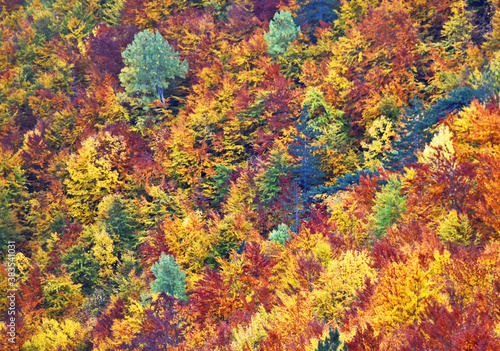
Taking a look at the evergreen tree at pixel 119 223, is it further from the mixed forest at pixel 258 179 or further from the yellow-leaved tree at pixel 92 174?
the yellow-leaved tree at pixel 92 174

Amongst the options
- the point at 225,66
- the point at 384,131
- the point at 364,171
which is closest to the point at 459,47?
the point at 384,131

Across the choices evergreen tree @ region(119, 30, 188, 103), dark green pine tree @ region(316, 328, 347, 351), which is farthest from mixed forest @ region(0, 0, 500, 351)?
evergreen tree @ region(119, 30, 188, 103)

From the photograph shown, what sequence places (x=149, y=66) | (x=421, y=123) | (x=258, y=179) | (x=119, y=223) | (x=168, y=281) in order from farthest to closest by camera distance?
(x=149, y=66) < (x=119, y=223) < (x=258, y=179) < (x=421, y=123) < (x=168, y=281)

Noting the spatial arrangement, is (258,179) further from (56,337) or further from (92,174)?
(56,337)

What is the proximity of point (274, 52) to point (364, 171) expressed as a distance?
1925 cm

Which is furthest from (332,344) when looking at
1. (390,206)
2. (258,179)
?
(258,179)

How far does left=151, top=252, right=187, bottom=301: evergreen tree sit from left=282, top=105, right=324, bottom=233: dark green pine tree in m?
8.18

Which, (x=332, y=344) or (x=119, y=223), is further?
(x=119, y=223)

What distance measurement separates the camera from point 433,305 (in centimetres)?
1688

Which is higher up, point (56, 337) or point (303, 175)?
point (303, 175)

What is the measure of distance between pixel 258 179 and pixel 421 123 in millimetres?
12233

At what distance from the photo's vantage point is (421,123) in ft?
108

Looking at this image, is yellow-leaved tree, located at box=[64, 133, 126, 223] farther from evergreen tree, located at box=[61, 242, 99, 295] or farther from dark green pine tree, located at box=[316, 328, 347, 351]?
dark green pine tree, located at box=[316, 328, 347, 351]

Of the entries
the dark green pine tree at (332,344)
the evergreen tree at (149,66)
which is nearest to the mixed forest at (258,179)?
the dark green pine tree at (332,344)
